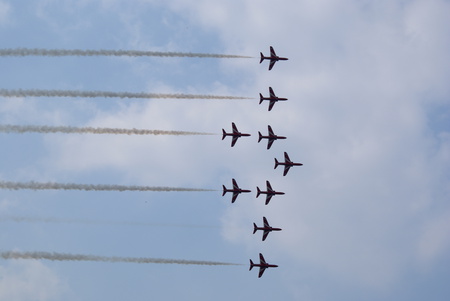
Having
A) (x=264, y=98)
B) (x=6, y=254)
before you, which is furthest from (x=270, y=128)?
(x=6, y=254)

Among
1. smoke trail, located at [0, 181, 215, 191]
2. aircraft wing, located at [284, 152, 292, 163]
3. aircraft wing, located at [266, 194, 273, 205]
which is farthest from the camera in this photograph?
aircraft wing, located at [284, 152, 292, 163]

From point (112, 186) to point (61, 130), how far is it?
743cm

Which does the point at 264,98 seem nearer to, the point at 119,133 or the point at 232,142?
A: the point at 232,142

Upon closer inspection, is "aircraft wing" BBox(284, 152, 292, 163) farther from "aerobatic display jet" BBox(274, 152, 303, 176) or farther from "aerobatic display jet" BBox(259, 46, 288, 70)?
"aerobatic display jet" BBox(259, 46, 288, 70)

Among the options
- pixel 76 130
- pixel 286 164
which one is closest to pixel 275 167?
pixel 286 164

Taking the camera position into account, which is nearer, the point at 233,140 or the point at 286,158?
the point at 233,140

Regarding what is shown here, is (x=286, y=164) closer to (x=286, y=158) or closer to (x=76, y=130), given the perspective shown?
(x=286, y=158)

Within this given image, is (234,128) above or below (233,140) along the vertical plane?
above

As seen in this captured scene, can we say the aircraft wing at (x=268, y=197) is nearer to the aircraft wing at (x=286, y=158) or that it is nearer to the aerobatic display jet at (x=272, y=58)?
the aircraft wing at (x=286, y=158)

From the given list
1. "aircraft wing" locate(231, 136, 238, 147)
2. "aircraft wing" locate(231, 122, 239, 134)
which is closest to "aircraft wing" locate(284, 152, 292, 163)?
"aircraft wing" locate(231, 122, 239, 134)

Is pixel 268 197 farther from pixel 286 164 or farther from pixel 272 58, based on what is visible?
A: pixel 272 58

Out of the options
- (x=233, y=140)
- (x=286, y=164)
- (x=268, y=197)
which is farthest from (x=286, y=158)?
(x=233, y=140)

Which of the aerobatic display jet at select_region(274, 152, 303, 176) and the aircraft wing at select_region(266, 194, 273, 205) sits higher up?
the aerobatic display jet at select_region(274, 152, 303, 176)

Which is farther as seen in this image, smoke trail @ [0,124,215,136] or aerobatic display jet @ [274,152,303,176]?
aerobatic display jet @ [274,152,303,176]
